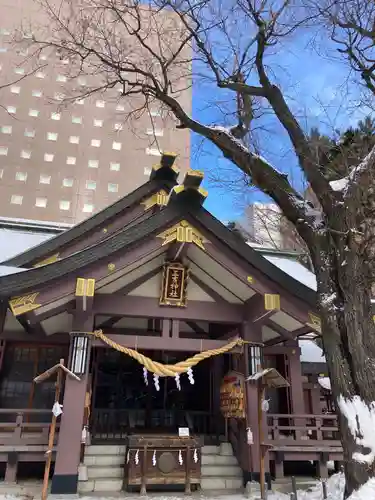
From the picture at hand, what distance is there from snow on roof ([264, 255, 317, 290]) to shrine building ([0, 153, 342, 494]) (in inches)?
192

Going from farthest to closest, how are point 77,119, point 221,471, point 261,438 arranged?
point 77,119, point 221,471, point 261,438

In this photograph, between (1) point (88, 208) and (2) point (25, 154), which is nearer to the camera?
(2) point (25, 154)

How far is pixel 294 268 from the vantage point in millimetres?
17812

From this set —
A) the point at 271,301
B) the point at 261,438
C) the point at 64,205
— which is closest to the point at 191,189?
the point at 271,301

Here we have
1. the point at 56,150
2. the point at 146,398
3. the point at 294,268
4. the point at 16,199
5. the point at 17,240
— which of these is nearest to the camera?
the point at 146,398

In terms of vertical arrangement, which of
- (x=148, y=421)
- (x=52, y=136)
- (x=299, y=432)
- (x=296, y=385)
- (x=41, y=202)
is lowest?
(x=299, y=432)

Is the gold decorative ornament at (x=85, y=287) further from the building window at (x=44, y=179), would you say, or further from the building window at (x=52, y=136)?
the building window at (x=52, y=136)

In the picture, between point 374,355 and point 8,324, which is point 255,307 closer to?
point 374,355

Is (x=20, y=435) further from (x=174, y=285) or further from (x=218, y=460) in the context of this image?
(x=174, y=285)

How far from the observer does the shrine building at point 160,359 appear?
29.8 feet

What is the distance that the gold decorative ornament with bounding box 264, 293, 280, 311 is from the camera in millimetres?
9930

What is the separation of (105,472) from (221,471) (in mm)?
2686

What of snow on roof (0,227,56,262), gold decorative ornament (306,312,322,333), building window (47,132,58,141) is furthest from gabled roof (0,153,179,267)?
building window (47,132,58,141)

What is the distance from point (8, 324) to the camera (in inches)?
448
